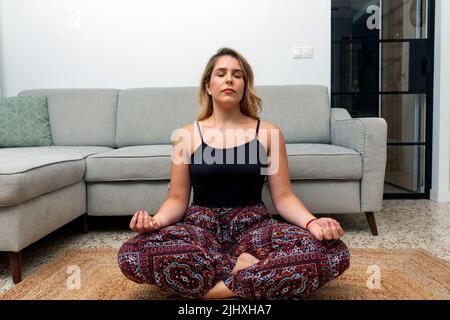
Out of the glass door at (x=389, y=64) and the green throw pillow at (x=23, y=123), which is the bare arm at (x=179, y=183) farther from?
the glass door at (x=389, y=64)

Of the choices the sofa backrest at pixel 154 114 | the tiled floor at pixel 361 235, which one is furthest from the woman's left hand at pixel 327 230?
the sofa backrest at pixel 154 114

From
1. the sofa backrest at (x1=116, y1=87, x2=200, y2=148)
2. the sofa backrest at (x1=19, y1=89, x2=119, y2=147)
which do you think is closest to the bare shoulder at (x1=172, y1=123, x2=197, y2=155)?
the sofa backrest at (x1=116, y1=87, x2=200, y2=148)

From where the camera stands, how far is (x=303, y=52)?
9.55 ft

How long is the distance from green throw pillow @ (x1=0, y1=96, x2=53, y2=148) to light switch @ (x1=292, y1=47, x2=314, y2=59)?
1.75m

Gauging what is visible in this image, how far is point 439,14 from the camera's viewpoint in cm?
288

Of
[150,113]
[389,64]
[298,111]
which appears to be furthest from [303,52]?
[150,113]

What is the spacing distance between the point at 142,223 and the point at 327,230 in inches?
20.3

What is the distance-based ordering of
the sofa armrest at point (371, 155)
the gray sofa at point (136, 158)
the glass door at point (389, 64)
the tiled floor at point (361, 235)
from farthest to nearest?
the glass door at point (389, 64) → the sofa armrest at point (371, 155) → the tiled floor at point (361, 235) → the gray sofa at point (136, 158)

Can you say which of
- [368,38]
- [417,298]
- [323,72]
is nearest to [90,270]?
[417,298]

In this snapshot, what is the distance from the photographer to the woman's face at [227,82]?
4.56 ft

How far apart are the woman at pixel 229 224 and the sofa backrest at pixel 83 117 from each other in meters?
1.35

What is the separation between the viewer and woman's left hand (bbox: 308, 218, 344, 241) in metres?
1.13
